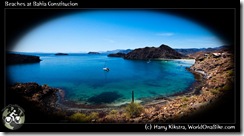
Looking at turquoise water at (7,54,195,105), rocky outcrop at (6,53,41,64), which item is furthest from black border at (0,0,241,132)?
turquoise water at (7,54,195,105)

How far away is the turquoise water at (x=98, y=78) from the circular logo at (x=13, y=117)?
1044mm

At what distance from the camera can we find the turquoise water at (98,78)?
25.0ft

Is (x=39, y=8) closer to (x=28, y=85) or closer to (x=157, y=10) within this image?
(x=28, y=85)

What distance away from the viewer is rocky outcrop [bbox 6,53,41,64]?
20.4ft

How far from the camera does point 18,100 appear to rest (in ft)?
20.3

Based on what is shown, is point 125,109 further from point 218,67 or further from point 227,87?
point 218,67

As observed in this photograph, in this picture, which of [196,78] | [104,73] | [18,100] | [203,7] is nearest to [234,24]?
[203,7]

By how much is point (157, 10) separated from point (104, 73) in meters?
4.95

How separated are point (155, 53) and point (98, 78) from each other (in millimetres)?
3247

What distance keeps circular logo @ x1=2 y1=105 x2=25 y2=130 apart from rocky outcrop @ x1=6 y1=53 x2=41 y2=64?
1.57 metres
